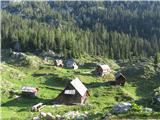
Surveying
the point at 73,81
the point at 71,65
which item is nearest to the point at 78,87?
the point at 73,81

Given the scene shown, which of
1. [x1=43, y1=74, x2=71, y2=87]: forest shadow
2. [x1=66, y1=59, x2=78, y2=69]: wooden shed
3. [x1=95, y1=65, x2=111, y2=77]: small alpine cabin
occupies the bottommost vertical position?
[x1=43, y1=74, x2=71, y2=87]: forest shadow

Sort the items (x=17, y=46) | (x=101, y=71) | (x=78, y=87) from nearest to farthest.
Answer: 1. (x=78, y=87)
2. (x=101, y=71)
3. (x=17, y=46)

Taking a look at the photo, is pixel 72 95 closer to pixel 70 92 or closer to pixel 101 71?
pixel 70 92

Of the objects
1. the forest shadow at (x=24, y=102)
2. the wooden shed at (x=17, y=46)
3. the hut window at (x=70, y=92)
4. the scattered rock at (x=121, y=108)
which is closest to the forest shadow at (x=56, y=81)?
the forest shadow at (x=24, y=102)

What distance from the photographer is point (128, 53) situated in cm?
19025

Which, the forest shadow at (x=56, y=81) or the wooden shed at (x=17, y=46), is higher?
the wooden shed at (x=17, y=46)

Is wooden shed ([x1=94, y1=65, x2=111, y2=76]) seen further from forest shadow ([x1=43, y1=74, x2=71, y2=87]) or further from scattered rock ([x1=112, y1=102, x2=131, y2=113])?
scattered rock ([x1=112, y1=102, x2=131, y2=113])

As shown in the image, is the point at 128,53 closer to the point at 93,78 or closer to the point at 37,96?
the point at 93,78

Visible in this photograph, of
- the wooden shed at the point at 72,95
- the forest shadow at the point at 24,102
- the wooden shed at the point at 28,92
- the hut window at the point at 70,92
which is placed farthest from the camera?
the wooden shed at the point at 28,92

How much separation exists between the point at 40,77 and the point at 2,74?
12.2 metres

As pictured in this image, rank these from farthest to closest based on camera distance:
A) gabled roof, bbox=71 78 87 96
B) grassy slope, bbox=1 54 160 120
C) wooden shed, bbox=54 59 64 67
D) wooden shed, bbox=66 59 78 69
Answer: wooden shed, bbox=54 59 64 67 < wooden shed, bbox=66 59 78 69 < gabled roof, bbox=71 78 87 96 < grassy slope, bbox=1 54 160 120

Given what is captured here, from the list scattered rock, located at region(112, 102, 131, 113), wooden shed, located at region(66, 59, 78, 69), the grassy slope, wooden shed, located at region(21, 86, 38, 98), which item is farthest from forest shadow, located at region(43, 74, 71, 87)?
scattered rock, located at region(112, 102, 131, 113)

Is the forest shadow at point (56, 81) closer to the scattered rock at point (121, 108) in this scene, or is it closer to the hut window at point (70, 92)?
the hut window at point (70, 92)

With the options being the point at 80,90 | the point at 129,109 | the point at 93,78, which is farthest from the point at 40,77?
the point at 129,109
